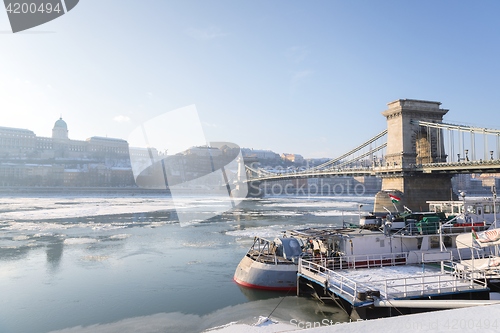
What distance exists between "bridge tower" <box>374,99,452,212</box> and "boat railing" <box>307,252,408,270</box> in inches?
1108

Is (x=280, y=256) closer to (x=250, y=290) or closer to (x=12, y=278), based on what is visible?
(x=250, y=290)

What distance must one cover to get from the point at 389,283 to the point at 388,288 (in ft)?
1.91

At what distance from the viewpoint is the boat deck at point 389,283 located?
12.7m

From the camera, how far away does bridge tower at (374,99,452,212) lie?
149ft

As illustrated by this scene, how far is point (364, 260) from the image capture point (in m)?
17.0

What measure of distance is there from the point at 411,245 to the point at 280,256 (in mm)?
5937

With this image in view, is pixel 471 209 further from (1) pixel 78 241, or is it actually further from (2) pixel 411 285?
(1) pixel 78 241

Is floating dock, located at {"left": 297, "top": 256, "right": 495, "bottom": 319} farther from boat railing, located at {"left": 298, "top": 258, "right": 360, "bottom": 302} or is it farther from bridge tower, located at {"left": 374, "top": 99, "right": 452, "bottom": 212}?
bridge tower, located at {"left": 374, "top": 99, "right": 452, "bottom": 212}

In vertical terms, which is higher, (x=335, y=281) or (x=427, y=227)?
(x=427, y=227)

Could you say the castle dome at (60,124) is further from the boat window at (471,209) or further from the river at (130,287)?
the boat window at (471,209)

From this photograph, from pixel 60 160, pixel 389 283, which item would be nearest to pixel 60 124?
pixel 60 160

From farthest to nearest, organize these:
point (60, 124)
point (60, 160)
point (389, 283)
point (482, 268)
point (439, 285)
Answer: point (60, 124) < point (60, 160) < point (482, 268) < point (389, 283) < point (439, 285)

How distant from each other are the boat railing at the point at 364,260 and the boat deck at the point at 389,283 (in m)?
0.39

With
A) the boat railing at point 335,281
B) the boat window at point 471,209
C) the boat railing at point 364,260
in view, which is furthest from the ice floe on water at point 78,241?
the boat window at point 471,209
